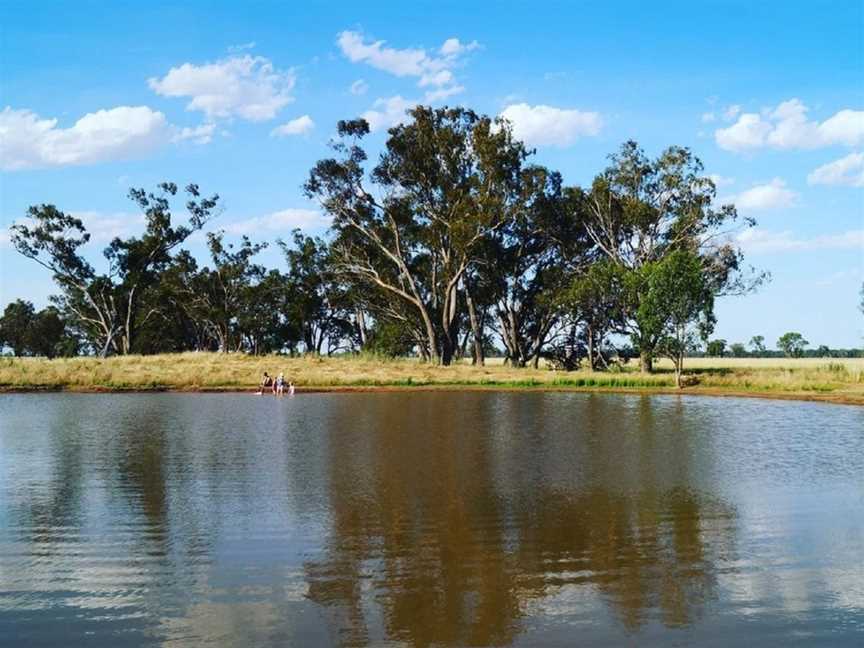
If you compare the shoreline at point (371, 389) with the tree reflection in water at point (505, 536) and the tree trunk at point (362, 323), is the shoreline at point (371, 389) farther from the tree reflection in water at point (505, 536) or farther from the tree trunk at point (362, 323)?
the tree trunk at point (362, 323)

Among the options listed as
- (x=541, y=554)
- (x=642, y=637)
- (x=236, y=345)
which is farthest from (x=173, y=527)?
(x=236, y=345)

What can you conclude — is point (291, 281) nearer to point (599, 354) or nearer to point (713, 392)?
point (599, 354)

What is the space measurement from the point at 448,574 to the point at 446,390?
35.4m

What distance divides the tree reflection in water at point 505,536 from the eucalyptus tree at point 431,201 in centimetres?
3746

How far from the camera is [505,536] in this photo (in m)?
10.5

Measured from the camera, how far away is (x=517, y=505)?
12.6m

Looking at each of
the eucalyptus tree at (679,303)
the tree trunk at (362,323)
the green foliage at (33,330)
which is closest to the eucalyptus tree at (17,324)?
the green foliage at (33,330)

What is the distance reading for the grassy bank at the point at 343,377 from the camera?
143 ft

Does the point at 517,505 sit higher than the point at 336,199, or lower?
lower

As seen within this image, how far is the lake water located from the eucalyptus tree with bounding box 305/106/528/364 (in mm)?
35626

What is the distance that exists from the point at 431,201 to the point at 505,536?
50.8 metres

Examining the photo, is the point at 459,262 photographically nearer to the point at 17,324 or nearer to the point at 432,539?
the point at 432,539

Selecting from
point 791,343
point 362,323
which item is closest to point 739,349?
point 791,343

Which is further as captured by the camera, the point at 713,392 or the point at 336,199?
the point at 336,199
